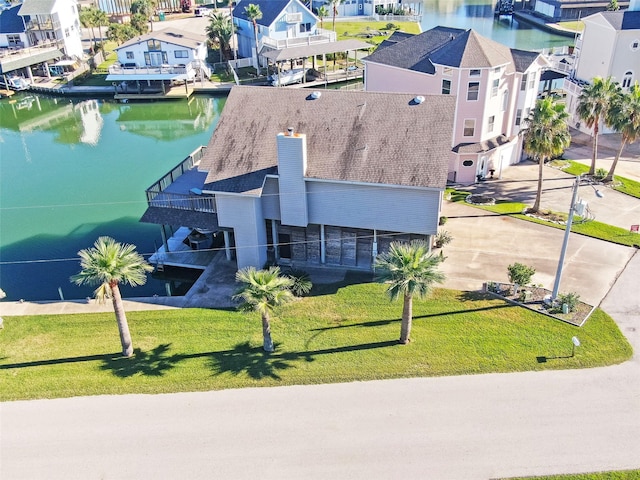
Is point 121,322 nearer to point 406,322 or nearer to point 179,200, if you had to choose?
point 179,200

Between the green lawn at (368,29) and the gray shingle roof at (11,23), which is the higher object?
the gray shingle roof at (11,23)

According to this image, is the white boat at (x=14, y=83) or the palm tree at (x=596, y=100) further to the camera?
the white boat at (x=14, y=83)

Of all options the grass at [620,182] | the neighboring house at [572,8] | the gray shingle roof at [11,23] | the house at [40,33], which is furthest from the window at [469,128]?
the neighboring house at [572,8]

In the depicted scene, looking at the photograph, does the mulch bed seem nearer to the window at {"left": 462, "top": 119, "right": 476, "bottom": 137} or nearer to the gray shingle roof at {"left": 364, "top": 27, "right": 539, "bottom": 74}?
the window at {"left": 462, "top": 119, "right": 476, "bottom": 137}

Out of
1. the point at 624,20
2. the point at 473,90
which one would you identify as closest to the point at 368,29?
the point at 624,20

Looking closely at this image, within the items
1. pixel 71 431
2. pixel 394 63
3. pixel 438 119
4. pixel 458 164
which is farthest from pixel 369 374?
pixel 394 63

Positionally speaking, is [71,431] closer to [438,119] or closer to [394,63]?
[438,119]

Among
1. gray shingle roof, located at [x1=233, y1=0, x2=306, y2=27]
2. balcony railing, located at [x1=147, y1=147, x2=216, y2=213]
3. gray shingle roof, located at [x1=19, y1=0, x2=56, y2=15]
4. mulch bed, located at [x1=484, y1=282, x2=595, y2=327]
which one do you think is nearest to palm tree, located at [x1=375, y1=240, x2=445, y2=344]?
mulch bed, located at [x1=484, y1=282, x2=595, y2=327]

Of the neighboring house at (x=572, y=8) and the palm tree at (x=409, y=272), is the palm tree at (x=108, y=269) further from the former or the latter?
the neighboring house at (x=572, y=8)
